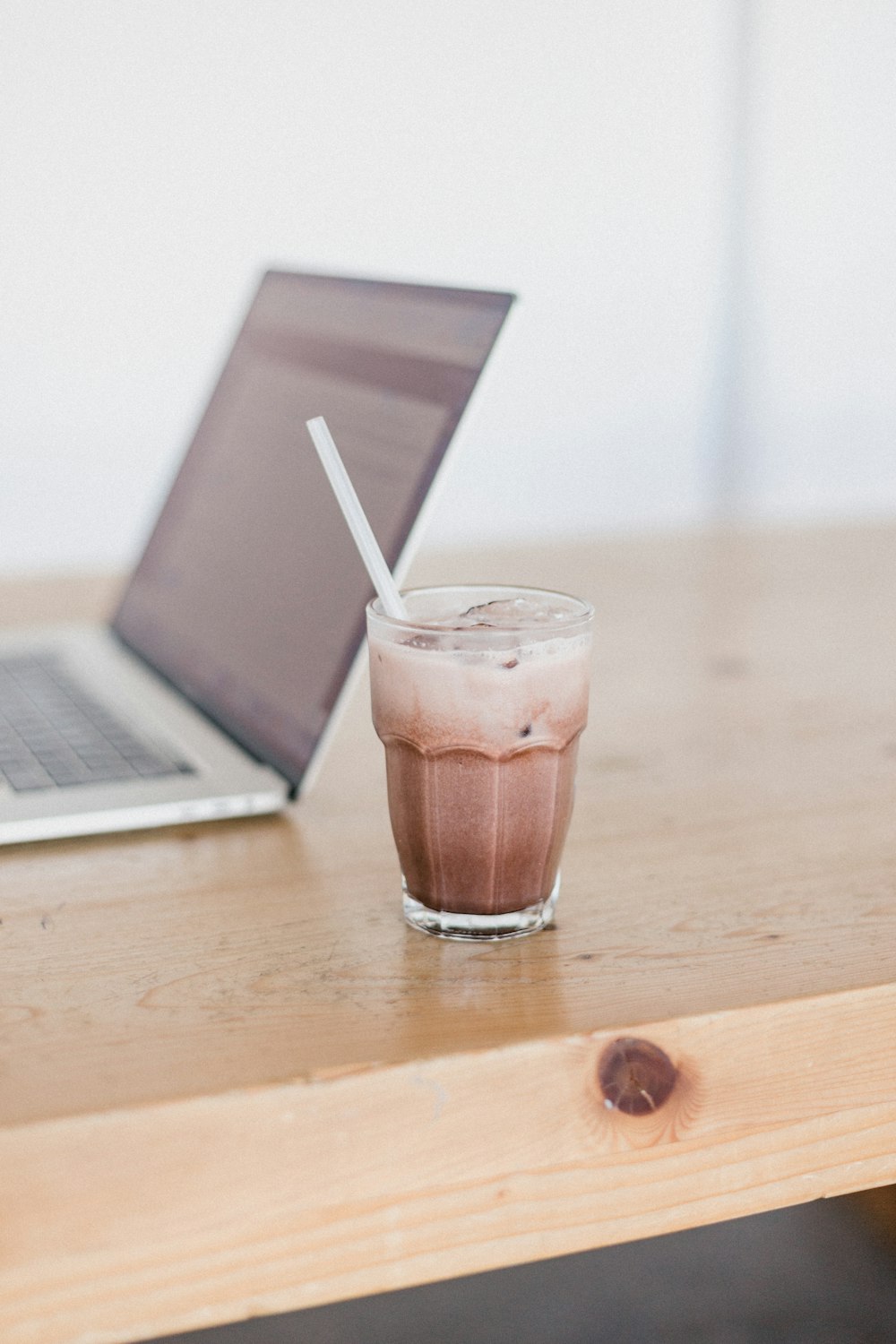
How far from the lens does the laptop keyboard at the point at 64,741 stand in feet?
2.72

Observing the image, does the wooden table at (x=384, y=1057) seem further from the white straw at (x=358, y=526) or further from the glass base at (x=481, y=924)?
the white straw at (x=358, y=526)

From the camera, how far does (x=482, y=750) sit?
605 mm

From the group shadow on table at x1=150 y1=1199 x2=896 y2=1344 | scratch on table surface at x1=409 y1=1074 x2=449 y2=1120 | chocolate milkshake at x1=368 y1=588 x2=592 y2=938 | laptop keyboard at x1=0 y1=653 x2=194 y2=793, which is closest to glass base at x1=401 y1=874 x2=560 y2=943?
chocolate milkshake at x1=368 y1=588 x2=592 y2=938

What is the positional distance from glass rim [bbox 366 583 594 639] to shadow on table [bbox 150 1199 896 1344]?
532mm

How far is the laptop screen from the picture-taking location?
80 cm

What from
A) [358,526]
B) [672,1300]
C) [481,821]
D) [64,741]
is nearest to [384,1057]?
[481,821]

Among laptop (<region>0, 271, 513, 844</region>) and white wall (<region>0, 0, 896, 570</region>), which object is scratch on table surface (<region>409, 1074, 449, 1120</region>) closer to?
laptop (<region>0, 271, 513, 844</region>)

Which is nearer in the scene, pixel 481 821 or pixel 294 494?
pixel 481 821

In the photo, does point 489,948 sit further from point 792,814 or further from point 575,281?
point 575,281

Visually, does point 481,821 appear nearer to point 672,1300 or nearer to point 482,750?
point 482,750

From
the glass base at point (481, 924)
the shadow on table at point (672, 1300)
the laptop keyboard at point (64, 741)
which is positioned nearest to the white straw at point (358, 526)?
the glass base at point (481, 924)

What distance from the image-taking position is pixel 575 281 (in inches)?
169

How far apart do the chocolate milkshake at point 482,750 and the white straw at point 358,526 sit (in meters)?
0.01

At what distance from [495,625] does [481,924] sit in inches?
5.2
